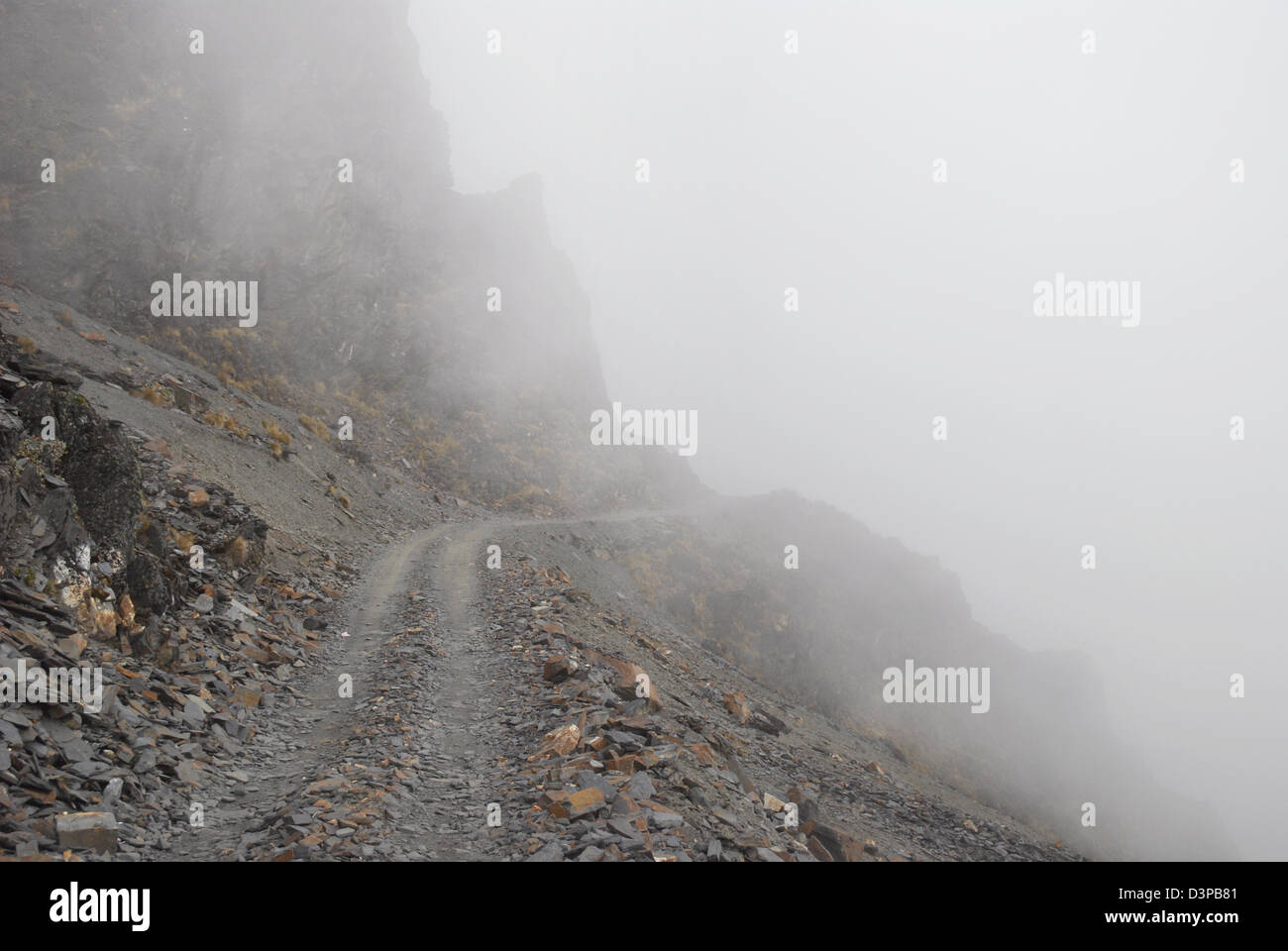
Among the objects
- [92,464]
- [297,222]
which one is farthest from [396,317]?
[92,464]

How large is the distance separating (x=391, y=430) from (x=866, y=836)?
39.5 metres

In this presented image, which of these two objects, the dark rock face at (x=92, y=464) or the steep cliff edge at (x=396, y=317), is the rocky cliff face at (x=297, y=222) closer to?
the steep cliff edge at (x=396, y=317)

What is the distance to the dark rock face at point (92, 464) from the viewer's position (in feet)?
37.0

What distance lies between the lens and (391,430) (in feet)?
144

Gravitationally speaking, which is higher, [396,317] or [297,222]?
[297,222]

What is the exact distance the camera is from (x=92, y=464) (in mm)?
11734

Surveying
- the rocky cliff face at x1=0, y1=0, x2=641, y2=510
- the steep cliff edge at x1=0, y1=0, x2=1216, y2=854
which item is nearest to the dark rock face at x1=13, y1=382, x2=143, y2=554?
the steep cliff edge at x1=0, y1=0, x2=1216, y2=854

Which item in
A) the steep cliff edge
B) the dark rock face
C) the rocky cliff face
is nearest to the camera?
the dark rock face

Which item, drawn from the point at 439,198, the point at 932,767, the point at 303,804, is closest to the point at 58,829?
the point at 303,804

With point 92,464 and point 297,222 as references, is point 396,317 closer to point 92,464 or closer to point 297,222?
point 297,222

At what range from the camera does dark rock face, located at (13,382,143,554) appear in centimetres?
1127

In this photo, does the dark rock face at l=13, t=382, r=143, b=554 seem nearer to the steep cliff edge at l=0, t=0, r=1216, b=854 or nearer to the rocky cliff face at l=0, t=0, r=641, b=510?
the steep cliff edge at l=0, t=0, r=1216, b=854

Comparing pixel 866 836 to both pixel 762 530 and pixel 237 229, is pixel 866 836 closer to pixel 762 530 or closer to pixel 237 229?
pixel 762 530

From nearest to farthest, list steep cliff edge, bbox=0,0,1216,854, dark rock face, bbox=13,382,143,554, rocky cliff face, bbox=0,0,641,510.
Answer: dark rock face, bbox=13,382,143,554 < steep cliff edge, bbox=0,0,1216,854 < rocky cliff face, bbox=0,0,641,510
